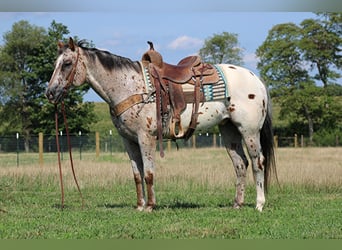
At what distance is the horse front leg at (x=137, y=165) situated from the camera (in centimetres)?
827

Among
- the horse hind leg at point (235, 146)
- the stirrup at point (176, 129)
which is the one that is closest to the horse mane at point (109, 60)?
the stirrup at point (176, 129)

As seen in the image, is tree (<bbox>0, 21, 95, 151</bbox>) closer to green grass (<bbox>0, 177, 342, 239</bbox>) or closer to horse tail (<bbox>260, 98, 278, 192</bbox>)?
green grass (<bbox>0, 177, 342, 239</bbox>)

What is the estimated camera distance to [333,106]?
47.3m

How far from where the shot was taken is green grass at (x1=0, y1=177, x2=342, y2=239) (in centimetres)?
627

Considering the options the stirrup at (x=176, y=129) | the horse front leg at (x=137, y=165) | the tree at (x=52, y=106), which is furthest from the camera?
the tree at (x=52, y=106)

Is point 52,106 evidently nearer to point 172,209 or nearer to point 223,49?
point 223,49

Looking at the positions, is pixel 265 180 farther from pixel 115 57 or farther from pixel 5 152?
pixel 5 152

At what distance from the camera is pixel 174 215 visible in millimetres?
7535

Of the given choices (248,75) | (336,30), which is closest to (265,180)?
(248,75)

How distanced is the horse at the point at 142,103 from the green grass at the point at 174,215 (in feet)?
1.76

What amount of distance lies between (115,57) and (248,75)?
204 centimetres

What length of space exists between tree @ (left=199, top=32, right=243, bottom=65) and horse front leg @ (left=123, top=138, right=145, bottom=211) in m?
43.0

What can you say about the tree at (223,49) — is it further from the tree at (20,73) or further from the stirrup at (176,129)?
the stirrup at (176,129)

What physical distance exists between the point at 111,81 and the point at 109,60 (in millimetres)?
314
